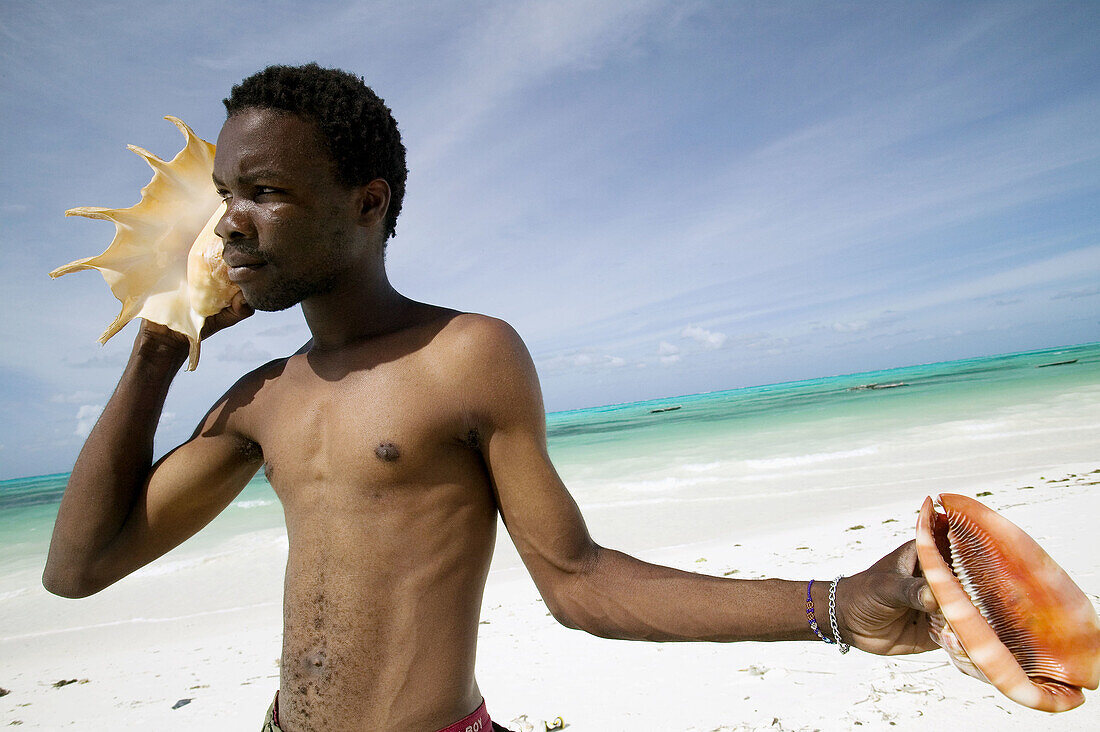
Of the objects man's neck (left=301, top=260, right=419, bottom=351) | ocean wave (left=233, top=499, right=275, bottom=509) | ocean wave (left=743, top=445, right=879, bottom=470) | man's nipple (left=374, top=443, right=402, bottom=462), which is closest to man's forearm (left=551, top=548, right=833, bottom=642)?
man's nipple (left=374, top=443, right=402, bottom=462)

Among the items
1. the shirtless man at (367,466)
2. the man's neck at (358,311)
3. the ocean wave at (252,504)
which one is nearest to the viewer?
the shirtless man at (367,466)

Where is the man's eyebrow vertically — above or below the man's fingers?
above

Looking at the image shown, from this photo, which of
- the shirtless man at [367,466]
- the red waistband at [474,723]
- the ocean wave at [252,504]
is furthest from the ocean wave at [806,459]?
the shirtless man at [367,466]

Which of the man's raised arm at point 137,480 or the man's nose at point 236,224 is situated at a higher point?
the man's nose at point 236,224

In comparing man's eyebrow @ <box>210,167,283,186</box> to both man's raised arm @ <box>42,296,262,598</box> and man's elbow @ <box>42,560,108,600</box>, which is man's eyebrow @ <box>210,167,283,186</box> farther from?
man's elbow @ <box>42,560,108,600</box>

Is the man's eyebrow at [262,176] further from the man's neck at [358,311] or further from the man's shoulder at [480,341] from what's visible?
the man's shoulder at [480,341]

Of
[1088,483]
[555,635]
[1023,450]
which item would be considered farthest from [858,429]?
[555,635]

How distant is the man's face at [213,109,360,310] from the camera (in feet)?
4.48

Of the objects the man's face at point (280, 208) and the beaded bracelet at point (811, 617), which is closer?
the beaded bracelet at point (811, 617)

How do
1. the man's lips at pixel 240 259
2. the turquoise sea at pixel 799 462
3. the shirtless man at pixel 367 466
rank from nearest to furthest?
the shirtless man at pixel 367 466
the man's lips at pixel 240 259
the turquoise sea at pixel 799 462

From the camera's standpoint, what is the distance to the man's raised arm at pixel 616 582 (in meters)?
0.95

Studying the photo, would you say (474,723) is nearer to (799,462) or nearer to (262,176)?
(262,176)

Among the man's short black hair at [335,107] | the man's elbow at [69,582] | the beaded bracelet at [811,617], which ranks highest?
the man's short black hair at [335,107]

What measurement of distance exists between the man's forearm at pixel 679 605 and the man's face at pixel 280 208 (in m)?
0.84
